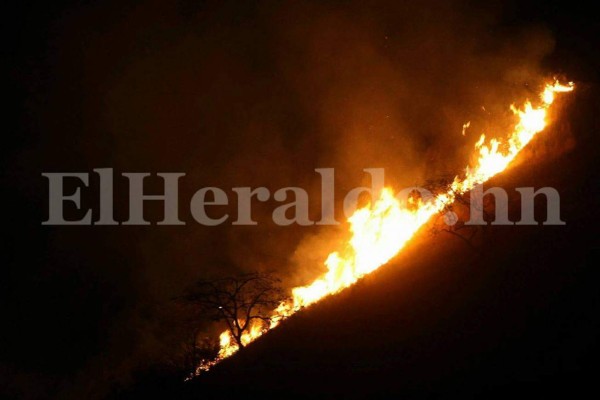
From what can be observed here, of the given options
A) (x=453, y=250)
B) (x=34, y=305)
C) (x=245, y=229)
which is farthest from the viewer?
(x=245, y=229)

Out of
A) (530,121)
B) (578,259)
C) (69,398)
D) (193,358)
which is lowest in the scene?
Answer: (69,398)

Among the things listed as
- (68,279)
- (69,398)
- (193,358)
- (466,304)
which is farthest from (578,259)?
(68,279)

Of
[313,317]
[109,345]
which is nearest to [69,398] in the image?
[109,345]

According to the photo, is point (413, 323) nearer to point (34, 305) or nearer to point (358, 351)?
point (358, 351)

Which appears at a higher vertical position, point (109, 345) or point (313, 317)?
point (313, 317)

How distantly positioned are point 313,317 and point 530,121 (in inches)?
698

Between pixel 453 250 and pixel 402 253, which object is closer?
pixel 453 250

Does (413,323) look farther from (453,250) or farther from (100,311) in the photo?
(100,311)

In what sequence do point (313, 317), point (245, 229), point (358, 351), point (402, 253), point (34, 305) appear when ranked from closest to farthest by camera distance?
point (358, 351)
point (313, 317)
point (402, 253)
point (34, 305)
point (245, 229)

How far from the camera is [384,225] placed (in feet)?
94.3

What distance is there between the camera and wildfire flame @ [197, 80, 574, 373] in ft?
83.4

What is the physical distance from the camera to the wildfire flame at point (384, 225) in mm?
25422

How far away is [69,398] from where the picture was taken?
27.0 metres

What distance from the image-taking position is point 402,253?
A: 25.9 meters
